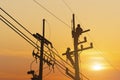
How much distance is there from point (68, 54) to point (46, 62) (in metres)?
2.10

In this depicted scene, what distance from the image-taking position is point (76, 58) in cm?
2142

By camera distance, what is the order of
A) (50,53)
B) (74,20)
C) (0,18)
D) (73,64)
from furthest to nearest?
(74,20)
(73,64)
(50,53)
(0,18)

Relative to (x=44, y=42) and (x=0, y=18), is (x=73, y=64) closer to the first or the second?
(x=44, y=42)

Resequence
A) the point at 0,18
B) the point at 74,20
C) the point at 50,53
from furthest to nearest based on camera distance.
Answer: the point at 74,20, the point at 50,53, the point at 0,18

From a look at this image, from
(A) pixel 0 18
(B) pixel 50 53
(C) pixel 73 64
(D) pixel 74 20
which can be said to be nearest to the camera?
(A) pixel 0 18

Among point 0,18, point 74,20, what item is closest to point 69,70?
point 74,20

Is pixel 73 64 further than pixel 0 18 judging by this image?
Yes

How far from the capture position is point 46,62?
70.0 feet

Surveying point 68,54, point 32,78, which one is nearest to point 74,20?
point 68,54

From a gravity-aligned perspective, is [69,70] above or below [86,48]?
below

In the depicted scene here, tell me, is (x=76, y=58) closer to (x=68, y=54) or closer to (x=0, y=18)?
(x=68, y=54)

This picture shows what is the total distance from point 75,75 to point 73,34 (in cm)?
347

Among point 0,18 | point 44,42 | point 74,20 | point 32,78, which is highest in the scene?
point 74,20

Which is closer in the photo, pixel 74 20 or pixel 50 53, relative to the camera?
pixel 50 53
